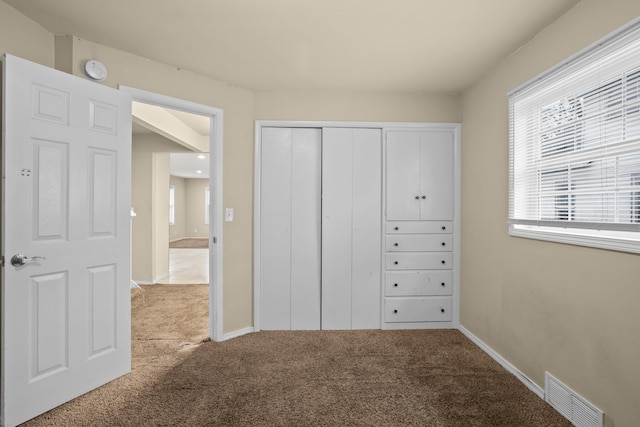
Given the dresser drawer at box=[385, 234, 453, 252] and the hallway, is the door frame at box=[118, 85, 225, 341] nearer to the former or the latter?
the dresser drawer at box=[385, 234, 453, 252]

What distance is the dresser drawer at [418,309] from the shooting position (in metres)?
3.35

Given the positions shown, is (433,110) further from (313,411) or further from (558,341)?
(313,411)

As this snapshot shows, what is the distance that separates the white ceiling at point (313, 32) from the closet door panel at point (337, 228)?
701mm

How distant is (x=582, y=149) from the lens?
186cm

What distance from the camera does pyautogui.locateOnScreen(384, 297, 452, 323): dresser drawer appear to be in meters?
3.35

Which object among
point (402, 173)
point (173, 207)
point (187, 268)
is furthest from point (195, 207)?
point (402, 173)

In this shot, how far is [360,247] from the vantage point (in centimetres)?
335

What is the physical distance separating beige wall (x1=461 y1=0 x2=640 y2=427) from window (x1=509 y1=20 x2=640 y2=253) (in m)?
0.10

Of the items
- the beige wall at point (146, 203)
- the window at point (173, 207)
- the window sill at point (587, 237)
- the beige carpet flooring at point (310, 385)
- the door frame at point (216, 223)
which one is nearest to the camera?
the window sill at point (587, 237)

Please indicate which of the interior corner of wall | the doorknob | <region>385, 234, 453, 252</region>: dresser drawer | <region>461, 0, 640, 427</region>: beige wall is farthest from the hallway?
Answer: <region>461, 0, 640, 427</region>: beige wall

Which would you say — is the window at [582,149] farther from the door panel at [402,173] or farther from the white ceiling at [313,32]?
the door panel at [402,173]

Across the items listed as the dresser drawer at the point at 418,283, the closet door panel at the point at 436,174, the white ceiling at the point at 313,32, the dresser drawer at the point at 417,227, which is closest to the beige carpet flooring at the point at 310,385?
the dresser drawer at the point at 418,283

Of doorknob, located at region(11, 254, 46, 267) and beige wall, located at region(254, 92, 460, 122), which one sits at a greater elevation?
beige wall, located at region(254, 92, 460, 122)

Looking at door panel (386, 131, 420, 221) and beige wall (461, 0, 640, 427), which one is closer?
beige wall (461, 0, 640, 427)
